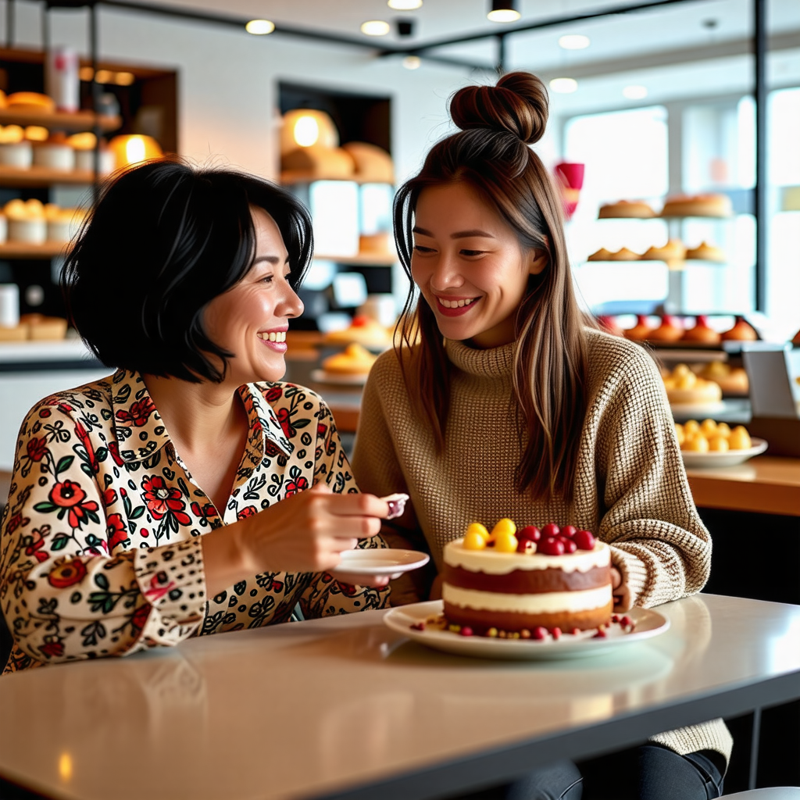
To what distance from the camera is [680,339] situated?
12.5ft

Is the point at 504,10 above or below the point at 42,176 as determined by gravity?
above

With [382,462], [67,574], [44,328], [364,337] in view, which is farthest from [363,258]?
[67,574]

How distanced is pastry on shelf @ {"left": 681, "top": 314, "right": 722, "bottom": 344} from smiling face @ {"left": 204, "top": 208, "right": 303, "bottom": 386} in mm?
2280

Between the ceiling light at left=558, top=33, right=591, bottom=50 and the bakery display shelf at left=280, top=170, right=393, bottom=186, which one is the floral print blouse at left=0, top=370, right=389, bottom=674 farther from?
the ceiling light at left=558, top=33, right=591, bottom=50

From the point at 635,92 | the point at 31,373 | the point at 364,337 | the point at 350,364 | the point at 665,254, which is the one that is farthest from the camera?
the point at 635,92

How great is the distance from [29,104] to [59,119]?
0.17m

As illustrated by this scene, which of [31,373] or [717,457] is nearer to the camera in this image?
[717,457]

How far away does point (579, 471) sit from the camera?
1730 millimetres

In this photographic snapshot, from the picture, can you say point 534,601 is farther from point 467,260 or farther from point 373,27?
point 373,27

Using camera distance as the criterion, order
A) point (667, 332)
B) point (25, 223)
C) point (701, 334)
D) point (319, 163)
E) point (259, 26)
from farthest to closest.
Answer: point (319, 163) → point (25, 223) → point (259, 26) → point (667, 332) → point (701, 334)

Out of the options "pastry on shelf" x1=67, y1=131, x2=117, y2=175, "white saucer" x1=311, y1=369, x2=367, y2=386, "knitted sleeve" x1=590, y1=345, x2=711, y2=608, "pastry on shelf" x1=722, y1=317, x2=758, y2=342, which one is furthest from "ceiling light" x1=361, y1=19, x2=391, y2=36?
"knitted sleeve" x1=590, y1=345, x2=711, y2=608

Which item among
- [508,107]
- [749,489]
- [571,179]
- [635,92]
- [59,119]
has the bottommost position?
[749,489]

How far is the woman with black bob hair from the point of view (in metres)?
1.29

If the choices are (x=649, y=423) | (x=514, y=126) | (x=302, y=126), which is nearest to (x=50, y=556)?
A: (x=649, y=423)
